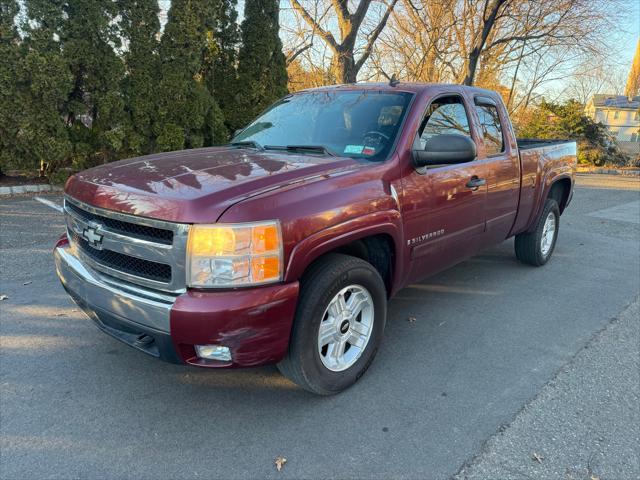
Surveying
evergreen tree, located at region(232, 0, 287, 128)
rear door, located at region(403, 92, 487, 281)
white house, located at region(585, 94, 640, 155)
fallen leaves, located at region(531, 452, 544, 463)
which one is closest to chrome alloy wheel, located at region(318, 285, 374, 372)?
rear door, located at region(403, 92, 487, 281)

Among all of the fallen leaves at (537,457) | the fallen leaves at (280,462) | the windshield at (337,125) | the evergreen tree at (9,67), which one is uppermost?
the evergreen tree at (9,67)

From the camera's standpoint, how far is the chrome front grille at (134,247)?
2.36 metres

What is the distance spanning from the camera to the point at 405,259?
334 centimetres

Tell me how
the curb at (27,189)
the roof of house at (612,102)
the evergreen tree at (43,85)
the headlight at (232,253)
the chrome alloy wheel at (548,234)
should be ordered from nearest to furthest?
the headlight at (232,253), the chrome alloy wheel at (548,234), the evergreen tree at (43,85), the curb at (27,189), the roof of house at (612,102)

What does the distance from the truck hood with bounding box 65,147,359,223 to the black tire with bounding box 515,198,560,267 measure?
128 inches

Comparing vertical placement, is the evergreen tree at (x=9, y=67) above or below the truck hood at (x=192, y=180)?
above

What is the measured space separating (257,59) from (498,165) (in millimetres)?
7940

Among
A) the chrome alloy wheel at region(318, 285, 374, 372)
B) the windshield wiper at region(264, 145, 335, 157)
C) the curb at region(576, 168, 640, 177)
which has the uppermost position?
the windshield wiper at region(264, 145, 335, 157)

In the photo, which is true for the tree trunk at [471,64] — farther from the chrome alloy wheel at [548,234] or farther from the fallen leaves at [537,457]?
the fallen leaves at [537,457]

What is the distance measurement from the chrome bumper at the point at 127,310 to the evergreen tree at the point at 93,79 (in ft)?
22.4

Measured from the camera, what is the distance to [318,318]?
8.73 feet

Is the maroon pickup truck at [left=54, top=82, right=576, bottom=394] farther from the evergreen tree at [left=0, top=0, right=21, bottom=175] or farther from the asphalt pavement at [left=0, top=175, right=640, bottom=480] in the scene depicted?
the evergreen tree at [left=0, top=0, right=21, bottom=175]

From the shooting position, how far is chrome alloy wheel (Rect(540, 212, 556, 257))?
18.5 ft

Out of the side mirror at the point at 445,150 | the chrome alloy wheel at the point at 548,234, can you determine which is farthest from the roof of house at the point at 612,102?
the side mirror at the point at 445,150
